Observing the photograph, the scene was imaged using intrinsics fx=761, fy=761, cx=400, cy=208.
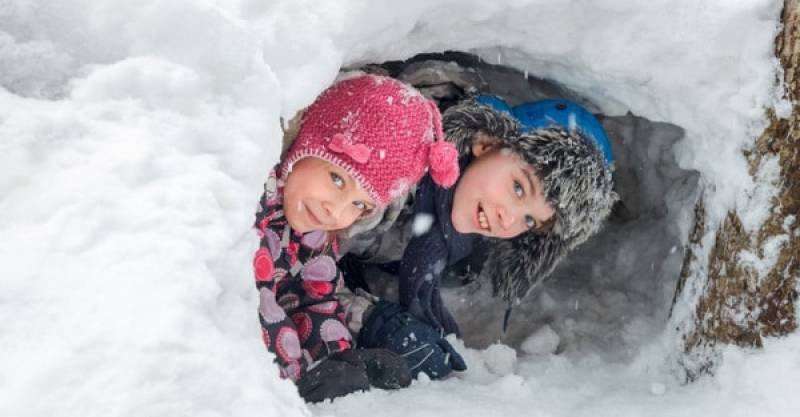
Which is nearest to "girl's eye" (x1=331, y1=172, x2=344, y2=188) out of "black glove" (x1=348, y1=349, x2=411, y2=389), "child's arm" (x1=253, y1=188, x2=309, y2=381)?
"child's arm" (x1=253, y1=188, x2=309, y2=381)

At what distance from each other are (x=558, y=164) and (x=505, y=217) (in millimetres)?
209

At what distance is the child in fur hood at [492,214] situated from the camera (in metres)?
2.18

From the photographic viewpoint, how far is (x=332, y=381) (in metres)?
1.82

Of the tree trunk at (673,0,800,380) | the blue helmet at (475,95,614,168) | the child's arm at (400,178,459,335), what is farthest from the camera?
Answer: the child's arm at (400,178,459,335)

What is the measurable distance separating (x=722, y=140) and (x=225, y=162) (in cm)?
136

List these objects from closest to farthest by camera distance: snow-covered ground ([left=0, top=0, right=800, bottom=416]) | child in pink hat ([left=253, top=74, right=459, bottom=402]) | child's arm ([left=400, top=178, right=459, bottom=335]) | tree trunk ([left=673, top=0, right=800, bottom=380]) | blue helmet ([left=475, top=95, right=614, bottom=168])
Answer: snow-covered ground ([left=0, top=0, right=800, bottom=416]), tree trunk ([left=673, top=0, right=800, bottom=380]), child in pink hat ([left=253, top=74, right=459, bottom=402]), blue helmet ([left=475, top=95, right=614, bottom=168]), child's arm ([left=400, top=178, right=459, bottom=335])

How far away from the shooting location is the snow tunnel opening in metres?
2.50

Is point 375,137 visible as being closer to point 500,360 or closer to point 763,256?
point 500,360

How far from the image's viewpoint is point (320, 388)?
1.82m

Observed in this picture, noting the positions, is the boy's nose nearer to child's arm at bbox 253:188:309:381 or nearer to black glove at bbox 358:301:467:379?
black glove at bbox 358:301:467:379

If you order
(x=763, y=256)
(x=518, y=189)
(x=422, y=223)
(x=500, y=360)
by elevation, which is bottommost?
(x=763, y=256)

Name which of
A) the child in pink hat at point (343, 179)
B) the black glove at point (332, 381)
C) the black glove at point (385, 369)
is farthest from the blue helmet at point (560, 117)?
the black glove at point (332, 381)

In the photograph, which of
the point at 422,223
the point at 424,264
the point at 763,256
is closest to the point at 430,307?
the point at 424,264

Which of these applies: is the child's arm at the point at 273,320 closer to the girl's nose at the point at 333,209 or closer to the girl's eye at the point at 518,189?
the girl's nose at the point at 333,209
